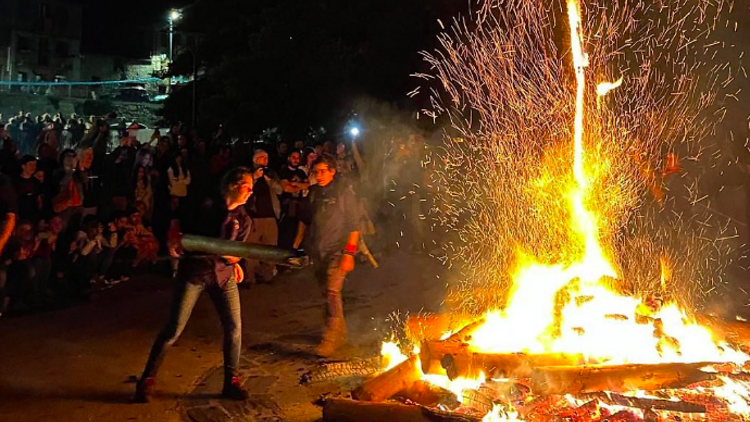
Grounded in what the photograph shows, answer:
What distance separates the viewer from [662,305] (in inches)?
257

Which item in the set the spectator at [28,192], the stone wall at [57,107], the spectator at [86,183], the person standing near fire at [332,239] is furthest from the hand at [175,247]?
the stone wall at [57,107]

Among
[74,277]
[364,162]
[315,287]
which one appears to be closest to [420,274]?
[315,287]

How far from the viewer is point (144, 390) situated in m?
5.70

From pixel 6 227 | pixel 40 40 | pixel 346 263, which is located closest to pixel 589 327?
pixel 346 263

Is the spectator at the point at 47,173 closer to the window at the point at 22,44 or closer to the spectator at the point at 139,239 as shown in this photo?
the spectator at the point at 139,239

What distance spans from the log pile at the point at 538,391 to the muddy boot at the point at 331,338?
146 cm

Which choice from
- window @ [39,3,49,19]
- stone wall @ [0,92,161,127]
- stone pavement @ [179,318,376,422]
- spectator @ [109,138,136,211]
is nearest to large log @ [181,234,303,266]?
stone pavement @ [179,318,376,422]

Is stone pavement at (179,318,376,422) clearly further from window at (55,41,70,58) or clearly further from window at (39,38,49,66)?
window at (55,41,70,58)

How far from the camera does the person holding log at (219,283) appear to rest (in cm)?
559

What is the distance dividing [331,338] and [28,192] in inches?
174

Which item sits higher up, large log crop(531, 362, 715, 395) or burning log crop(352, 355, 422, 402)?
large log crop(531, 362, 715, 395)

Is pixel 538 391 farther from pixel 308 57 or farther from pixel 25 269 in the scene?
pixel 308 57

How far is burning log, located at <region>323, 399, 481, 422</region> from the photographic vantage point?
193 inches

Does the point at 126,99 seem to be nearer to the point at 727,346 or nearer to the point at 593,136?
the point at 593,136
